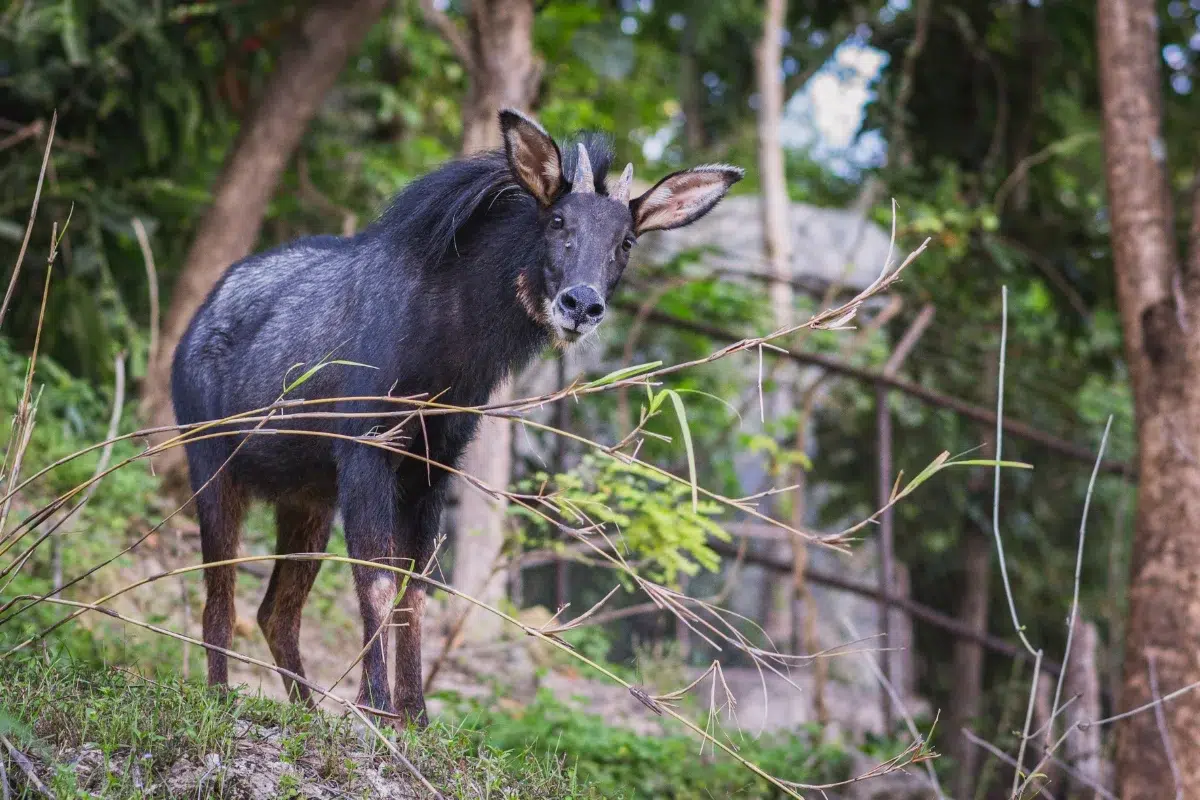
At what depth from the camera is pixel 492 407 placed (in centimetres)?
365

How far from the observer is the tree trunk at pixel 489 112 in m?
8.77

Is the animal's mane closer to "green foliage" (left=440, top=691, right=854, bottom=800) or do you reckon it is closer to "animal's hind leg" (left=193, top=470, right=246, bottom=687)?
"animal's hind leg" (left=193, top=470, right=246, bottom=687)

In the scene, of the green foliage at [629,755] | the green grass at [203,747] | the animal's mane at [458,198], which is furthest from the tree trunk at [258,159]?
the green grass at [203,747]

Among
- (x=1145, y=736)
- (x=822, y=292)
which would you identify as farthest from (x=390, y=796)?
(x=822, y=292)

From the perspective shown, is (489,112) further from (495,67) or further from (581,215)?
(581,215)

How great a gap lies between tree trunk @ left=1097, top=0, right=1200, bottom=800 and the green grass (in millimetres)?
3928

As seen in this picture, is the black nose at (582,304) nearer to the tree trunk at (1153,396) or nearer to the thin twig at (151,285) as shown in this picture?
the thin twig at (151,285)

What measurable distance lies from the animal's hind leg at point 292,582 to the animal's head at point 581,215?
4.88 ft

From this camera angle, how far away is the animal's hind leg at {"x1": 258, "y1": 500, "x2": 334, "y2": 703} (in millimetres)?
5660

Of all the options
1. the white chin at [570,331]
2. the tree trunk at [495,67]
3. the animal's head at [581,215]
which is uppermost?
the tree trunk at [495,67]

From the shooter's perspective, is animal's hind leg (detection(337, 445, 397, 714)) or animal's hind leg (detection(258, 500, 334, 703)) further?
animal's hind leg (detection(258, 500, 334, 703))

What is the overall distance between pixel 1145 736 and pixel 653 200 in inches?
163

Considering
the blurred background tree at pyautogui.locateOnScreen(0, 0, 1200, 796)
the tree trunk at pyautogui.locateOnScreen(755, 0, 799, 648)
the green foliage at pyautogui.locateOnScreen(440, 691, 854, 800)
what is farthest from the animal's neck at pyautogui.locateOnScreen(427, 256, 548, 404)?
the tree trunk at pyautogui.locateOnScreen(755, 0, 799, 648)

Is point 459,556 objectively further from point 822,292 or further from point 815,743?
point 822,292
